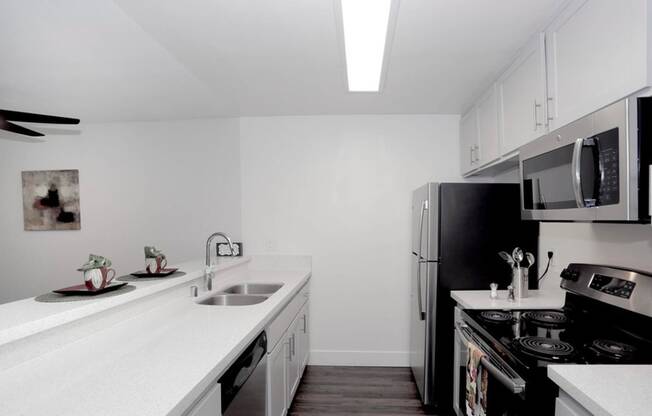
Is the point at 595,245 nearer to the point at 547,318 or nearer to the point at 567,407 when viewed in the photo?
the point at 547,318

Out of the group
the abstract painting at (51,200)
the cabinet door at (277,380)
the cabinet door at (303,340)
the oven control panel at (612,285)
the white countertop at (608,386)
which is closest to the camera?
the white countertop at (608,386)

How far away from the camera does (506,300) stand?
2.00 m

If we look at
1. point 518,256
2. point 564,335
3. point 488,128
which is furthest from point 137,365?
point 488,128

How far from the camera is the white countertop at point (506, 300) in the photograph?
1875 mm

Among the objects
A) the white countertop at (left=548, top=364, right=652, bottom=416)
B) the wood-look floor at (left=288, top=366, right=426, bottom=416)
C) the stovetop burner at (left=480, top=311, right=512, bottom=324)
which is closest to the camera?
the white countertop at (left=548, top=364, right=652, bottom=416)

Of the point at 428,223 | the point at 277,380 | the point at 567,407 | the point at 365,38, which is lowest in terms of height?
the point at 277,380

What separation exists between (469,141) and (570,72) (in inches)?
56.0

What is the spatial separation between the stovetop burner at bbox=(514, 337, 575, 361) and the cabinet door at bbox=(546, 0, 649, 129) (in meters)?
0.94

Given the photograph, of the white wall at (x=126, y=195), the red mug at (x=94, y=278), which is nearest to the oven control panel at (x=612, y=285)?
the red mug at (x=94, y=278)

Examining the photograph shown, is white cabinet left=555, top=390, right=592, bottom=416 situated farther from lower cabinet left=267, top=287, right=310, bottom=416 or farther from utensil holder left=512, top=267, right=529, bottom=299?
lower cabinet left=267, top=287, right=310, bottom=416

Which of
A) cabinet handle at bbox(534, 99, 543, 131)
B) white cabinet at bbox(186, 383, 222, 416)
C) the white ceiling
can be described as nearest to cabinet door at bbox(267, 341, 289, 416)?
white cabinet at bbox(186, 383, 222, 416)

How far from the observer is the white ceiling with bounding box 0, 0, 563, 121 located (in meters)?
1.56

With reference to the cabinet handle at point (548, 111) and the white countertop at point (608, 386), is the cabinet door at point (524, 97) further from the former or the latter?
the white countertop at point (608, 386)

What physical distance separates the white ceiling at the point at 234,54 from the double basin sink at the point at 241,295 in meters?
1.54
